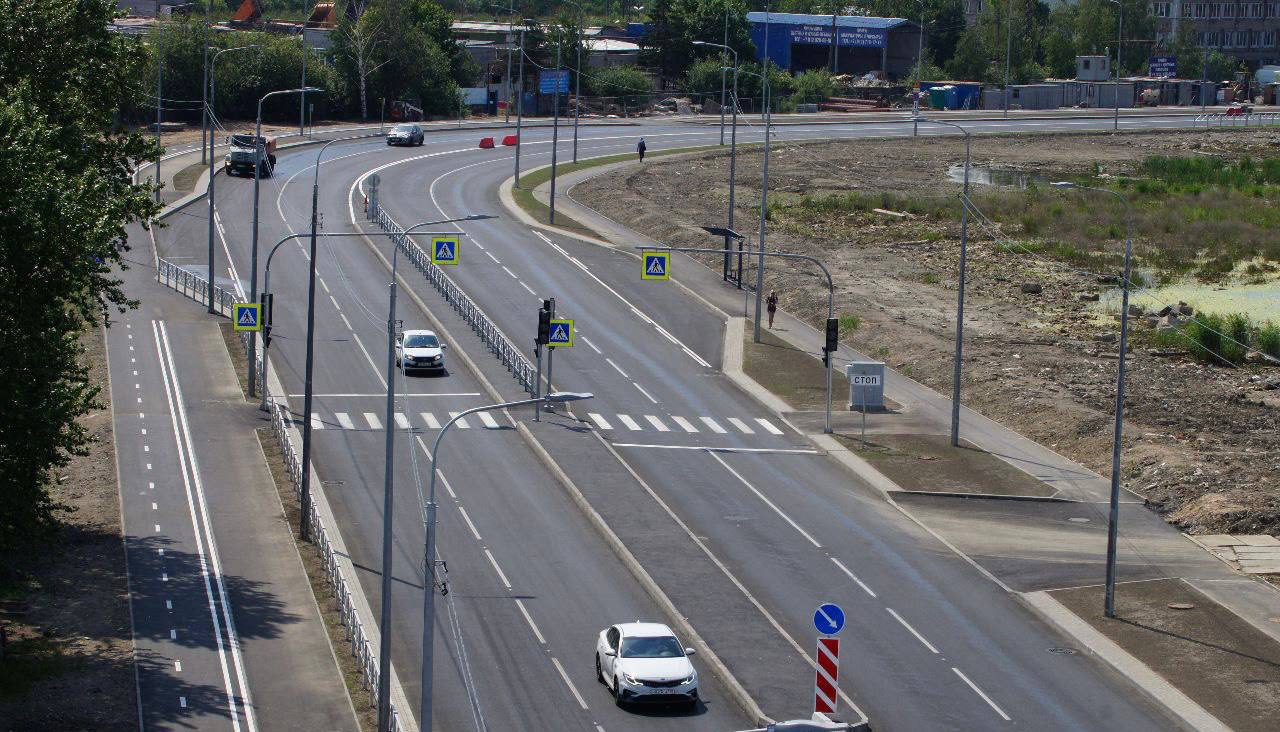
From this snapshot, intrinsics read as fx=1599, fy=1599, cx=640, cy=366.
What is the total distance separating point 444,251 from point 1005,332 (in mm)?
25909

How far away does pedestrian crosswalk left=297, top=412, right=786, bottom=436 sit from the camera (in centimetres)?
5519

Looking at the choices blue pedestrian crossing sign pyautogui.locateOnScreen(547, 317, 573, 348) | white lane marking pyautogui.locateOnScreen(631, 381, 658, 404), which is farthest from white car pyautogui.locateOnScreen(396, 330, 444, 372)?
white lane marking pyautogui.locateOnScreen(631, 381, 658, 404)

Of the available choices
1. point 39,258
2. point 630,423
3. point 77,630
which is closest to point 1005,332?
point 630,423

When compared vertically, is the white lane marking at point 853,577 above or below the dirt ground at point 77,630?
above

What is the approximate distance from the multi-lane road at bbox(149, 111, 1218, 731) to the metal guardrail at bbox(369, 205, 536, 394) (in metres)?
0.72

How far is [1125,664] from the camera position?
36125 mm

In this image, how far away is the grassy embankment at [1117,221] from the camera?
86250 mm

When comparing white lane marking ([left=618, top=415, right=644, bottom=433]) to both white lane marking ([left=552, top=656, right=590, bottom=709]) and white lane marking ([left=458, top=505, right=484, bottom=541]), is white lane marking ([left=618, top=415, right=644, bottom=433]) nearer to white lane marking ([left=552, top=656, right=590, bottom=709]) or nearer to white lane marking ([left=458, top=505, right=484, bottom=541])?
white lane marking ([left=458, top=505, right=484, bottom=541])

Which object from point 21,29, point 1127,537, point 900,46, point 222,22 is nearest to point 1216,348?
point 1127,537

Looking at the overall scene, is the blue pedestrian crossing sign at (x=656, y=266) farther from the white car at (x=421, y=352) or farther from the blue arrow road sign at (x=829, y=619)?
the blue arrow road sign at (x=829, y=619)

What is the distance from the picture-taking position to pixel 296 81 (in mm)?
124188

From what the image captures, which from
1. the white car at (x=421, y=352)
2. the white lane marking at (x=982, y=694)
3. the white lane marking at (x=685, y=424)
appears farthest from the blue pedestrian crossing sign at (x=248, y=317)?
the white lane marking at (x=982, y=694)

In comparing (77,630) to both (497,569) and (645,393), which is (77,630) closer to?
(497,569)

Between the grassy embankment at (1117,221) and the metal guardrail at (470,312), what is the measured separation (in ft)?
75.5
